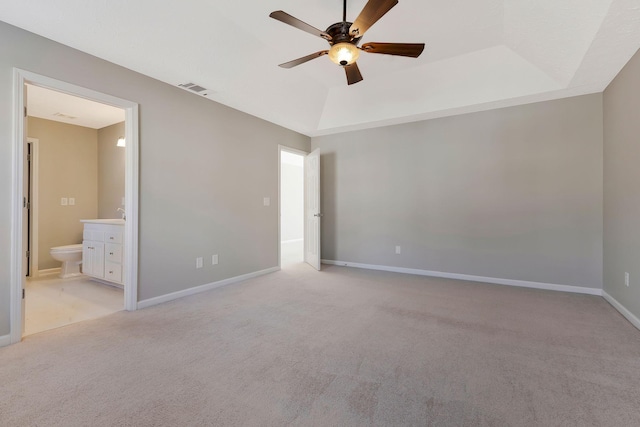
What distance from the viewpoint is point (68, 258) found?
4320 mm

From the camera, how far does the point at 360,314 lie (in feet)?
9.59

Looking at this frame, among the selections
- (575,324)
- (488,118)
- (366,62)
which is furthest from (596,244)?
(366,62)

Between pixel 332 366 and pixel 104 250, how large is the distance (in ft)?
11.8

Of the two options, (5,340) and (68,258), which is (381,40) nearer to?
(5,340)

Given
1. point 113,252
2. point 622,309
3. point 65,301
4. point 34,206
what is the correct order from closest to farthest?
point 622,309 → point 65,301 → point 113,252 → point 34,206

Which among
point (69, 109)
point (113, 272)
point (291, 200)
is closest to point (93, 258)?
point (113, 272)

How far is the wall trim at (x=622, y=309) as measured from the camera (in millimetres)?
2580

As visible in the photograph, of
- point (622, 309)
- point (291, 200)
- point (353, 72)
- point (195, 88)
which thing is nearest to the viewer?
point (353, 72)

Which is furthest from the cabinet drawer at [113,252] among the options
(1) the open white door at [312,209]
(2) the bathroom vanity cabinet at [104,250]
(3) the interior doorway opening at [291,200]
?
(3) the interior doorway opening at [291,200]

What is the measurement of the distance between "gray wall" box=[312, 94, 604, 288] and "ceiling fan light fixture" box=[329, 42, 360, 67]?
103 inches

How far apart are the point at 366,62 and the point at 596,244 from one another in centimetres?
363

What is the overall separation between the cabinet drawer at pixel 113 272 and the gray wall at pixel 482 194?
338 centimetres

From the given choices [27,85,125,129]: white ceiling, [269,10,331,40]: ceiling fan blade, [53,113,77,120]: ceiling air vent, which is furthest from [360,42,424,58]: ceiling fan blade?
[53,113,77,120]: ceiling air vent

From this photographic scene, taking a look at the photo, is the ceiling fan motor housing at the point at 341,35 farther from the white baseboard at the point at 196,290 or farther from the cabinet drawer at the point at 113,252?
the cabinet drawer at the point at 113,252
